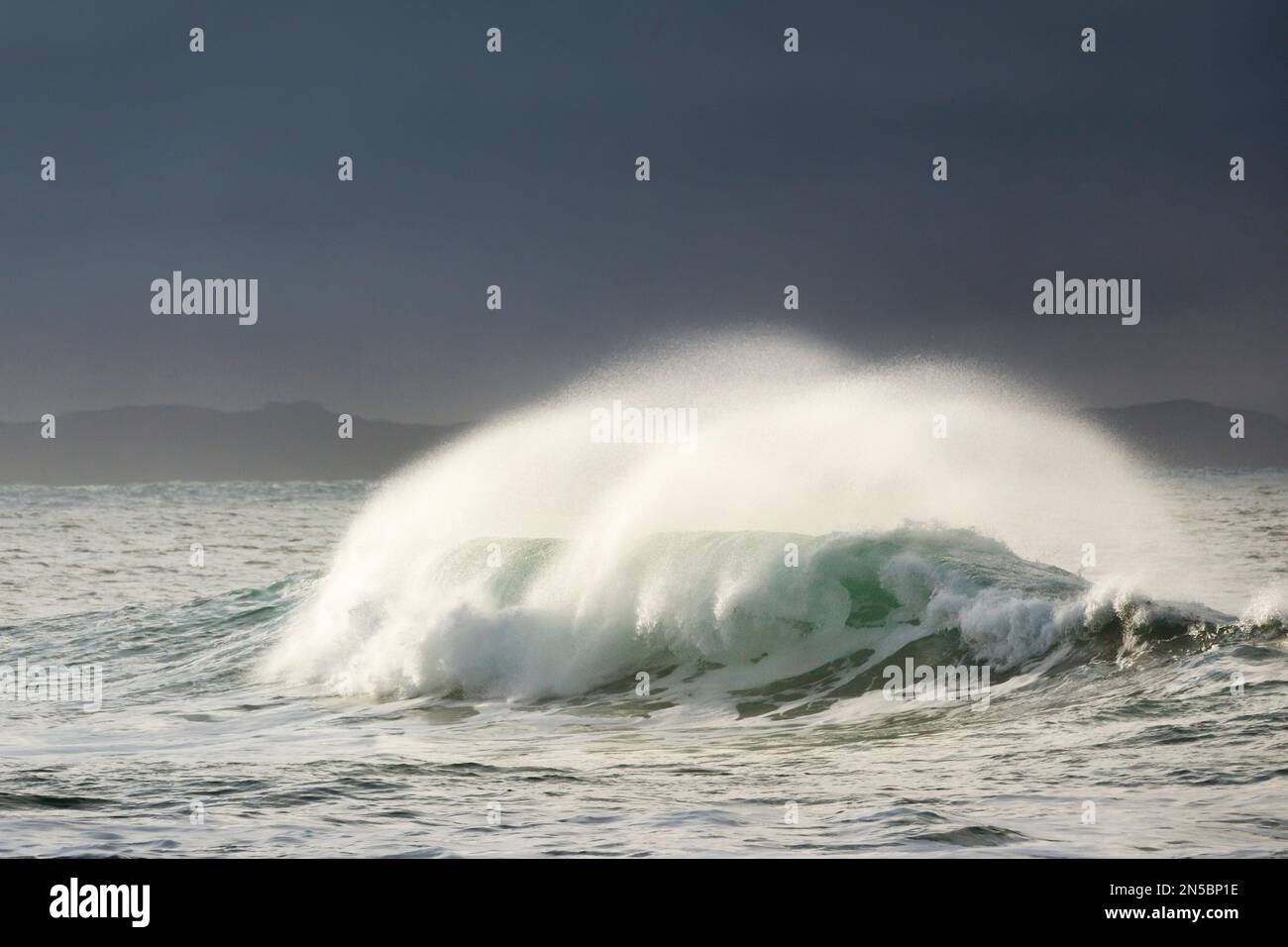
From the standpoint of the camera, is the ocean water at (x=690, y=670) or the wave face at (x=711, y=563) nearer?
the ocean water at (x=690, y=670)

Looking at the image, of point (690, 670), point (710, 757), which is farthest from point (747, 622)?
point (710, 757)

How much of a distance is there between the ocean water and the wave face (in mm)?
63

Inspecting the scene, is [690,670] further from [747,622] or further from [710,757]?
[710,757]

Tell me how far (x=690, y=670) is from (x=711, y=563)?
203cm

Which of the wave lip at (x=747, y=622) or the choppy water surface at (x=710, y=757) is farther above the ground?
the wave lip at (x=747, y=622)

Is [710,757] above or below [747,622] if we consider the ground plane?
below

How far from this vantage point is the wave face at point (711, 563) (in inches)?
674

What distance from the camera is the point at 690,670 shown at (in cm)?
1744

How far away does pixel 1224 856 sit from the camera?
26.7ft

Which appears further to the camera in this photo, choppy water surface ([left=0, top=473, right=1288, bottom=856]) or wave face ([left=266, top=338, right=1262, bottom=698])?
wave face ([left=266, top=338, right=1262, bottom=698])

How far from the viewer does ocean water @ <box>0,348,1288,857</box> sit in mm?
9703

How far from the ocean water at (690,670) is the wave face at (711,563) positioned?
0.21ft
